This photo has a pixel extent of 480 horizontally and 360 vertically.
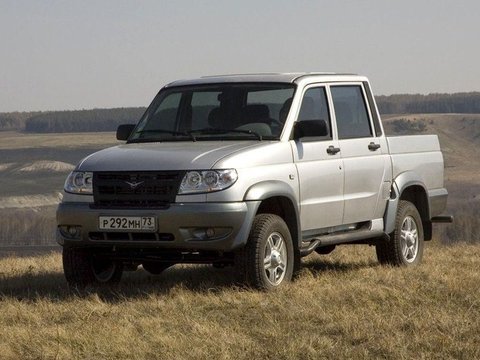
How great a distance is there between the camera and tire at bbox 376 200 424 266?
11.7 metres

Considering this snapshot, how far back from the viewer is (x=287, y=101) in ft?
33.8

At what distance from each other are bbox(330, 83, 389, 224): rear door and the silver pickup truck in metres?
0.02

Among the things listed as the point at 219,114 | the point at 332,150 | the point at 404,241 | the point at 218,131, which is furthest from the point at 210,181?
the point at 404,241

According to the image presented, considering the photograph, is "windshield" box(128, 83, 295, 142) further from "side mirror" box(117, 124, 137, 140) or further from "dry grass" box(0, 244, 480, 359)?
"dry grass" box(0, 244, 480, 359)

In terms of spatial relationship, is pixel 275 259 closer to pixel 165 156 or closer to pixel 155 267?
pixel 165 156

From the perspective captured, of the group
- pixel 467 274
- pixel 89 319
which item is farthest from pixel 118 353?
pixel 467 274

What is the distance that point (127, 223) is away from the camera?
9.38 m

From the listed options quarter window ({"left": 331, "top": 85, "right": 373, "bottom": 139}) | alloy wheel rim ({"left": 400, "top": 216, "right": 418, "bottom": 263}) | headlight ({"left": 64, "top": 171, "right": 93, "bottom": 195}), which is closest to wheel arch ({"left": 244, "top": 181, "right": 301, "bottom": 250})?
quarter window ({"left": 331, "top": 85, "right": 373, "bottom": 139})

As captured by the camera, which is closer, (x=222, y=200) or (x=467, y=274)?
(x=222, y=200)

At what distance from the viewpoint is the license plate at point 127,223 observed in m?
9.28

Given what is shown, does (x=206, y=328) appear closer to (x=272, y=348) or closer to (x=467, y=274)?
Result: (x=272, y=348)

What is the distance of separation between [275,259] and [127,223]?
1.30 m

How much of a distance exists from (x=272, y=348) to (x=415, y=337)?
92cm

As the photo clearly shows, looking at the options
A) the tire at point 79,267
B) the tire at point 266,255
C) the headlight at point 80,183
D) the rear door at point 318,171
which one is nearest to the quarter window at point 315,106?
the rear door at point 318,171
